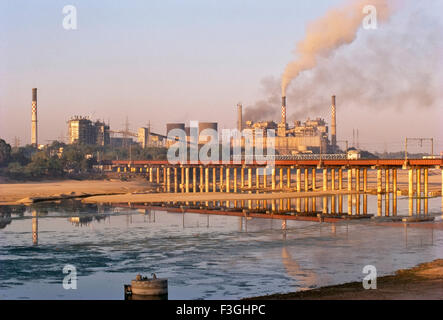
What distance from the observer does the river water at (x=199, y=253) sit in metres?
30.5

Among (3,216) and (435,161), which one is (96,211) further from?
(435,161)

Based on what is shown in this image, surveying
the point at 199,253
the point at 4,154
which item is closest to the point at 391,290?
the point at 199,253

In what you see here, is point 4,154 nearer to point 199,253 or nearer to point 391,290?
point 199,253

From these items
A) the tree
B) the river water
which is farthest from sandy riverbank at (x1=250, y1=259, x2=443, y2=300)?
the tree

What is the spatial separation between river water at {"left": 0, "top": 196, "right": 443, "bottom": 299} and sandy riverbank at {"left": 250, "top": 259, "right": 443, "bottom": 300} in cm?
165

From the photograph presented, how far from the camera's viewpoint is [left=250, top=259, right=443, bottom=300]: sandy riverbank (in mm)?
25797

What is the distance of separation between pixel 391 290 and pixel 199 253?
15.5 metres

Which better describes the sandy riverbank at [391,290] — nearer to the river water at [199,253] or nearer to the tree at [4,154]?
the river water at [199,253]

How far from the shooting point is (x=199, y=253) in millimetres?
40406

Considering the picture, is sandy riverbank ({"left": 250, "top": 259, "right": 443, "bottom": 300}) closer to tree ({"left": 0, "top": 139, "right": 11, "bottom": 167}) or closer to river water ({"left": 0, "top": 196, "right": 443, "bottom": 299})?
river water ({"left": 0, "top": 196, "right": 443, "bottom": 299})

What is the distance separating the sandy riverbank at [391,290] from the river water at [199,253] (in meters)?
1.65

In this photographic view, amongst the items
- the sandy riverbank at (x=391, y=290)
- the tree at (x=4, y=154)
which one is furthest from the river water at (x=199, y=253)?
the tree at (x=4, y=154)

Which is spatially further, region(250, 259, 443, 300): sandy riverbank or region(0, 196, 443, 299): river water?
region(0, 196, 443, 299): river water
